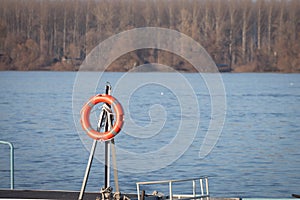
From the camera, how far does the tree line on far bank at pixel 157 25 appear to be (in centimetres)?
8594

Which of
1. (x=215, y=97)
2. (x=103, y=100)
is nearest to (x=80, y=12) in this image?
(x=215, y=97)

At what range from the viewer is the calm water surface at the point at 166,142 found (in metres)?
20.9

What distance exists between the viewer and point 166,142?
98.7 ft

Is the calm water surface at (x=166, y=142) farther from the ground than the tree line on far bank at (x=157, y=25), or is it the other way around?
the tree line on far bank at (x=157, y=25)

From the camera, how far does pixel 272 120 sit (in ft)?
128

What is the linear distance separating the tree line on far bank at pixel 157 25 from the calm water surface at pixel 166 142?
107 ft

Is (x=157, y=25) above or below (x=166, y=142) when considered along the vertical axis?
above

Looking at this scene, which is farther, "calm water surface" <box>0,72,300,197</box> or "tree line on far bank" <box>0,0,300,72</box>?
"tree line on far bank" <box>0,0,300,72</box>

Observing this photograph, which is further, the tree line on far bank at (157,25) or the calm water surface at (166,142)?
the tree line on far bank at (157,25)

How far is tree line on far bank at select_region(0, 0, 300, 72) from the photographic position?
3383 inches

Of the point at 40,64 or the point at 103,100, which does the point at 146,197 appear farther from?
the point at 40,64

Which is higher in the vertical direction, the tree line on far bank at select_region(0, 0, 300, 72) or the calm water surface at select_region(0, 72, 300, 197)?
the tree line on far bank at select_region(0, 0, 300, 72)

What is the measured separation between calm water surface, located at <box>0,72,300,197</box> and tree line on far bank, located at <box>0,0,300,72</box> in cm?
3246

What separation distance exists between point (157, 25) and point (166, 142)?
60468mm
